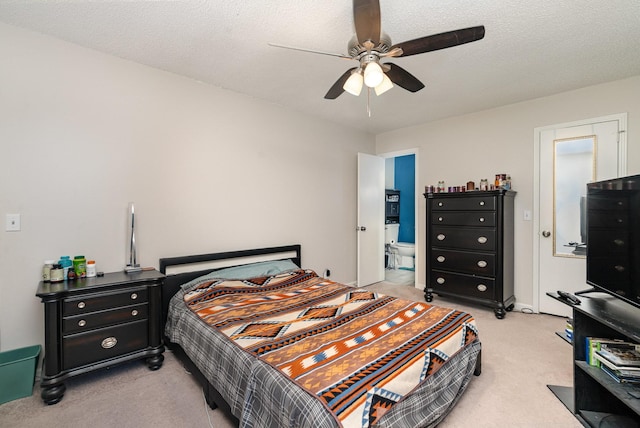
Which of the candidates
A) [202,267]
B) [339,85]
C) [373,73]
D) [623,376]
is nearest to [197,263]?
[202,267]

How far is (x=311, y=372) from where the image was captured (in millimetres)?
1309

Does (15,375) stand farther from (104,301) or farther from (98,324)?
(104,301)

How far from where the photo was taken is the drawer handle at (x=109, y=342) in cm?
205

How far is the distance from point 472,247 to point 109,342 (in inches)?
146

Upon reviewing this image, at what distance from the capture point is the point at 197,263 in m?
2.88

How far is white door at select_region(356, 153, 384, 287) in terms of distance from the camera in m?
4.38

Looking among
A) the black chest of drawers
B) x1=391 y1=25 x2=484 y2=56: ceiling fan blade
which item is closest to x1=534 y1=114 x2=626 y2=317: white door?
the black chest of drawers

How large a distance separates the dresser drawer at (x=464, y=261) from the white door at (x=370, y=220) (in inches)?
40.2

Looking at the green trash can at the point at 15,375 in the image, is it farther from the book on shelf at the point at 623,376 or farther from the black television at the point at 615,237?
the black television at the point at 615,237

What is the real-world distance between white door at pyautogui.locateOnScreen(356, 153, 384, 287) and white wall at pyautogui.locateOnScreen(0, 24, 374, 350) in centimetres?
96

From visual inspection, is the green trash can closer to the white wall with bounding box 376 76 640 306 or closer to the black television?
the black television

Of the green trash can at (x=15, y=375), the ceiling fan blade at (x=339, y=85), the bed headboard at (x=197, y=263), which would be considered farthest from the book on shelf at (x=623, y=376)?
the green trash can at (x=15, y=375)

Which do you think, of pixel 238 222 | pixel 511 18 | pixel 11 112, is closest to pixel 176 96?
pixel 11 112

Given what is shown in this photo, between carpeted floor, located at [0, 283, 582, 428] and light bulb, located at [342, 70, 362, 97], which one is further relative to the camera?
light bulb, located at [342, 70, 362, 97]
